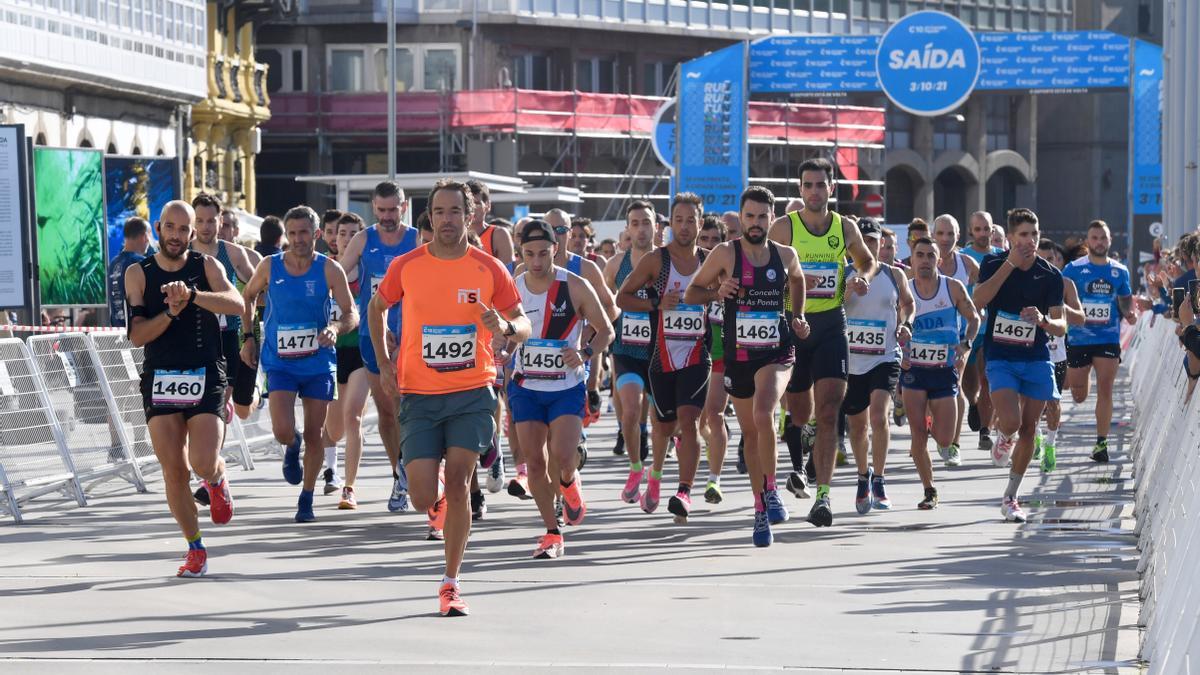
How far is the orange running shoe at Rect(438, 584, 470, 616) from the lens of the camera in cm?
915

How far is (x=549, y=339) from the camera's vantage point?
37.7 feet

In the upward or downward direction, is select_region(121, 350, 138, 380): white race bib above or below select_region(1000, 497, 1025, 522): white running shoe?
above

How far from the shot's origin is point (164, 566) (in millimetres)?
10922

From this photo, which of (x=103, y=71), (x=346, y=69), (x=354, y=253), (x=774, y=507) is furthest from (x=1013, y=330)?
(x=346, y=69)

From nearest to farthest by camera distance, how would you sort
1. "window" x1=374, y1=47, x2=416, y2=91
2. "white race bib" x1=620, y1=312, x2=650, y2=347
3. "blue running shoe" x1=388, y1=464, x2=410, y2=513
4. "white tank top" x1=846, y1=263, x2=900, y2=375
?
"blue running shoe" x1=388, y1=464, x2=410, y2=513
"white tank top" x1=846, y1=263, x2=900, y2=375
"white race bib" x1=620, y1=312, x2=650, y2=347
"window" x1=374, y1=47, x2=416, y2=91

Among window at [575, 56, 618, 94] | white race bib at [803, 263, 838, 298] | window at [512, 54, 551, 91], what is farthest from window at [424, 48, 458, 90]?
white race bib at [803, 263, 838, 298]

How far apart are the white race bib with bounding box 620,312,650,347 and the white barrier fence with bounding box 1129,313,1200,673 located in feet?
10.0

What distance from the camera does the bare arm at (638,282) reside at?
12.9m

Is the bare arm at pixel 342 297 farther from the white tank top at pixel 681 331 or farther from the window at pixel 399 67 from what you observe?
the window at pixel 399 67

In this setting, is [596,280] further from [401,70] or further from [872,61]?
[401,70]

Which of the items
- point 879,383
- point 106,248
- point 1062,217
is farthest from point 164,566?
point 1062,217

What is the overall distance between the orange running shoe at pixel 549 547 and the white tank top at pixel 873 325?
2.97m

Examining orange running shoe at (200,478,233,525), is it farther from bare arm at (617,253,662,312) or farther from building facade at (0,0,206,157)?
building facade at (0,0,206,157)

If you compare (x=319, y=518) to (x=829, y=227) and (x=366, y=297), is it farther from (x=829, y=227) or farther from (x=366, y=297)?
(x=829, y=227)
